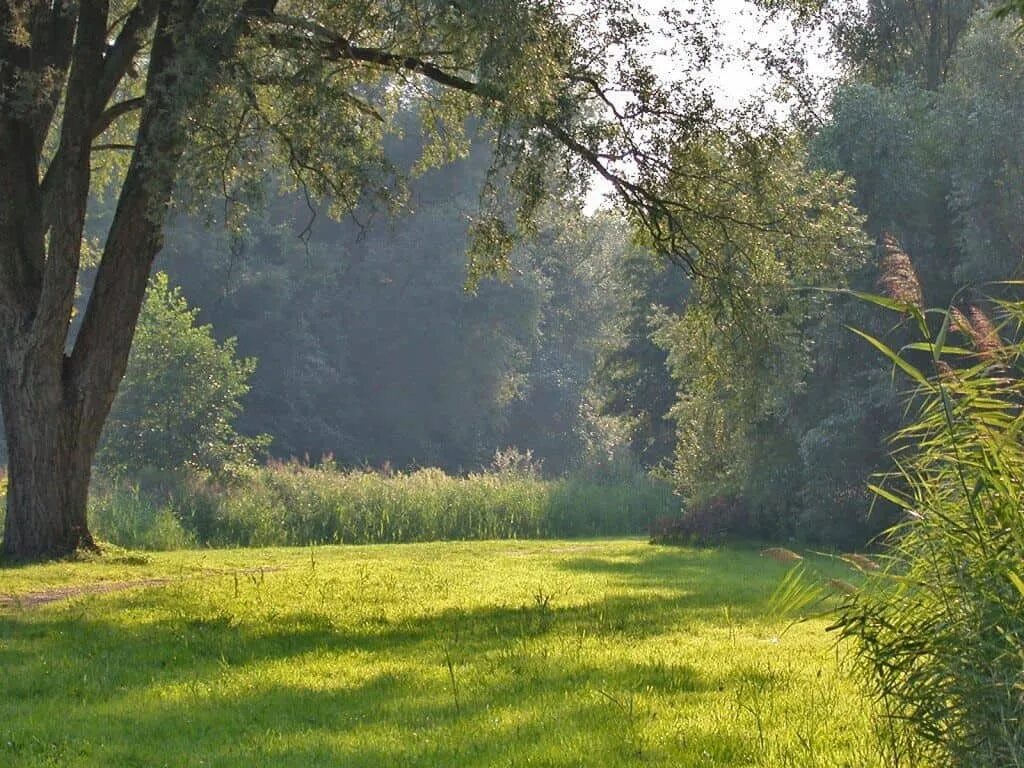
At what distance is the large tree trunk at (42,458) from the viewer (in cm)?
1862

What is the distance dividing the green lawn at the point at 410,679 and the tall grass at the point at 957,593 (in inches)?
39.7

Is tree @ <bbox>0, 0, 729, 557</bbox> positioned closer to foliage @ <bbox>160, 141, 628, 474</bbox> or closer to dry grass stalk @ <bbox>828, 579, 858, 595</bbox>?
dry grass stalk @ <bbox>828, 579, 858, 595</bbox>

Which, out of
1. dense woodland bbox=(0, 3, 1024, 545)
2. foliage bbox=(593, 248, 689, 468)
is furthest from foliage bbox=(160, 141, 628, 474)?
foliage bbox=(593, 248, 689, 468)

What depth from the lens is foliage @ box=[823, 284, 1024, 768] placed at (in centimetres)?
518

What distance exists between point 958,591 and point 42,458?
15600mm

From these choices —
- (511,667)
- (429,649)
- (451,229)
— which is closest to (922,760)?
(511,667)

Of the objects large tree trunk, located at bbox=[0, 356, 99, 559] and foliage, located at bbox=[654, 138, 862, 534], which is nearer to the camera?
foliage, located at bbox=[654, 138, 862, 534]

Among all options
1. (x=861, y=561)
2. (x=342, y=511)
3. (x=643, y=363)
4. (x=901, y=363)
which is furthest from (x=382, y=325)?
(x=901, y=363)

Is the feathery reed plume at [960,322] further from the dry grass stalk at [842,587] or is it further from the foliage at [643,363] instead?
the foliage at [643,363]

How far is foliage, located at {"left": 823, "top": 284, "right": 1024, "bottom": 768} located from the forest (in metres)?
0.02

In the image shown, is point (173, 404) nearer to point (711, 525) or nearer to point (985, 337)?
point (711, 525)

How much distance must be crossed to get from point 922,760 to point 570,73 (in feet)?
38.8

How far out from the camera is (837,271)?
1794 cm

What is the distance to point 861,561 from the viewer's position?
6.08m
